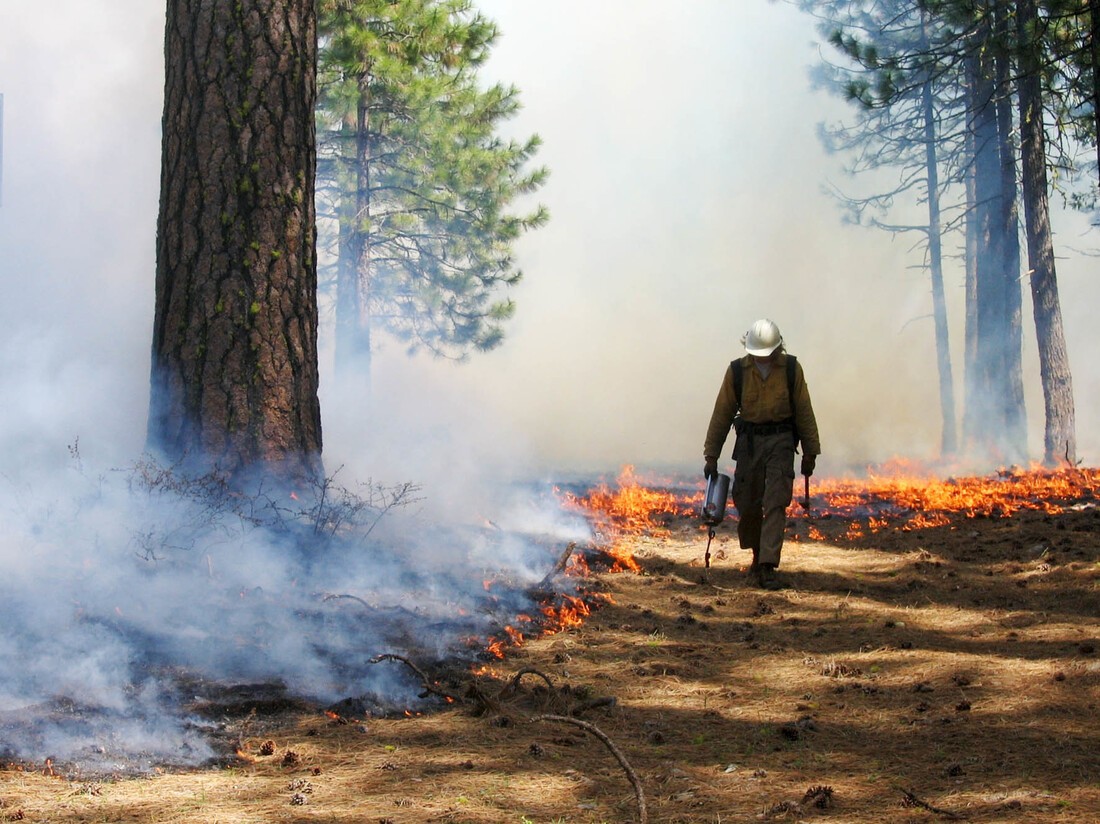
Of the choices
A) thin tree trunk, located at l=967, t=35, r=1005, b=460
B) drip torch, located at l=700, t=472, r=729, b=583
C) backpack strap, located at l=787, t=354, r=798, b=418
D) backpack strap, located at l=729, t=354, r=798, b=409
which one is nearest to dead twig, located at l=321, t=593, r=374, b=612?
drip torch, located at l=700, t=472, r=729, b=583

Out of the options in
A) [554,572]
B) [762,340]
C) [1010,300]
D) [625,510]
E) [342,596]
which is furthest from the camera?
[1010,300]

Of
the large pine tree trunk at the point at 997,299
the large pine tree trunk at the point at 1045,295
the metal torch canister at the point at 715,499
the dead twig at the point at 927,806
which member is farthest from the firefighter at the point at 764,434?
the large pine tree trunk at the point at 997,299

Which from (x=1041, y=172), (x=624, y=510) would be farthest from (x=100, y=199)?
(x=1041, y=172)

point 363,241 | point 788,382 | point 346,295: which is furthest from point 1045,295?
point 346,295

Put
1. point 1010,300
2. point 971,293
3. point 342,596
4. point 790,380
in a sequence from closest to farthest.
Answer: point 342,596 < point 790,380 < point 1010,300 < point 971,293

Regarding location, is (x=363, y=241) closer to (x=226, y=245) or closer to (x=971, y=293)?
(x=226, y=245)

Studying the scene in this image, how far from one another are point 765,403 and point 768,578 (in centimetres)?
143

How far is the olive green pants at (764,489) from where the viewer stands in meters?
8.49

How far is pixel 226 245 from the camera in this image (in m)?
6.78

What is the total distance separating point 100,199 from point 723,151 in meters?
23.3

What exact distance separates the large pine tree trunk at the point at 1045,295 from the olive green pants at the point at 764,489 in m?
8.62

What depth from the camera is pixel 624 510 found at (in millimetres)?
12172

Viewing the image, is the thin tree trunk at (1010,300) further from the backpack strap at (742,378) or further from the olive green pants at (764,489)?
the backpack strap at (742,378)

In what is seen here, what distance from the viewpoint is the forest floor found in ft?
12.5
